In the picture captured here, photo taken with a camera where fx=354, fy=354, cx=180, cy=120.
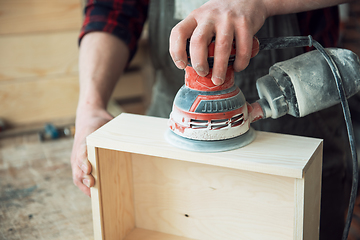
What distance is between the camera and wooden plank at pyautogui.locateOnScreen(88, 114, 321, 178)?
67 cm

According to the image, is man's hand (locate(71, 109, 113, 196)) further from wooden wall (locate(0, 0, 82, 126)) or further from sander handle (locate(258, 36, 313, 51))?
wooden wall (locate(0, 0, 82, 126))

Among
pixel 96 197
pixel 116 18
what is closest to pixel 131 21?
pixel 116 18

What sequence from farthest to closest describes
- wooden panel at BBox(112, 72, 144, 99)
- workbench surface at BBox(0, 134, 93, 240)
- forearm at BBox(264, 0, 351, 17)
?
wooden panel at BBox(112, 72, 144, 99), workbench surface at BBox(0, 134, 93, 240), forearm at BBox(264, 0, 351, 17)

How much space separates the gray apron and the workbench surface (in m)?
0.50

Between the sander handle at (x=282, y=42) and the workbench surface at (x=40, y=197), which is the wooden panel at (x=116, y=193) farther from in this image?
the sander handle at (x=282, y=42)

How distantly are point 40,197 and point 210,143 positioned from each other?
25.4 inches

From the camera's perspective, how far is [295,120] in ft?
3.57

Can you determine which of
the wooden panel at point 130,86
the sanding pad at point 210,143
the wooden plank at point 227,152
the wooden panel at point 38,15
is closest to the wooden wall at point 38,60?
the wooden panel at point 38,15

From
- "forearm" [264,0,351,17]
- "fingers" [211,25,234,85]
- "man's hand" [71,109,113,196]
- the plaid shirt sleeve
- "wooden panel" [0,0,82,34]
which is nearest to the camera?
"fingers" [211,25,234,85]

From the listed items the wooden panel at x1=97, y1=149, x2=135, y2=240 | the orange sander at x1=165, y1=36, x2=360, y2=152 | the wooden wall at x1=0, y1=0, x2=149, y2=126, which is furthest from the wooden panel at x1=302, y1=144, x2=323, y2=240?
the wooden wall at x1=0, y1=0, x2=149, y2=126

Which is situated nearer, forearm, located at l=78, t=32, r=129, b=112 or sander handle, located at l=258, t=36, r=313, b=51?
sander handle, located at l=258, t=36, r=313, b=51

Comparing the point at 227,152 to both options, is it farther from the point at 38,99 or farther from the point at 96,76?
the point at 38,99

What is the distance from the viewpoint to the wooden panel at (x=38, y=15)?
1750 millimetres

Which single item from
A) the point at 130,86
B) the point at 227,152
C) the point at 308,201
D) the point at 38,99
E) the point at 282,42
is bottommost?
the point at 130,86
